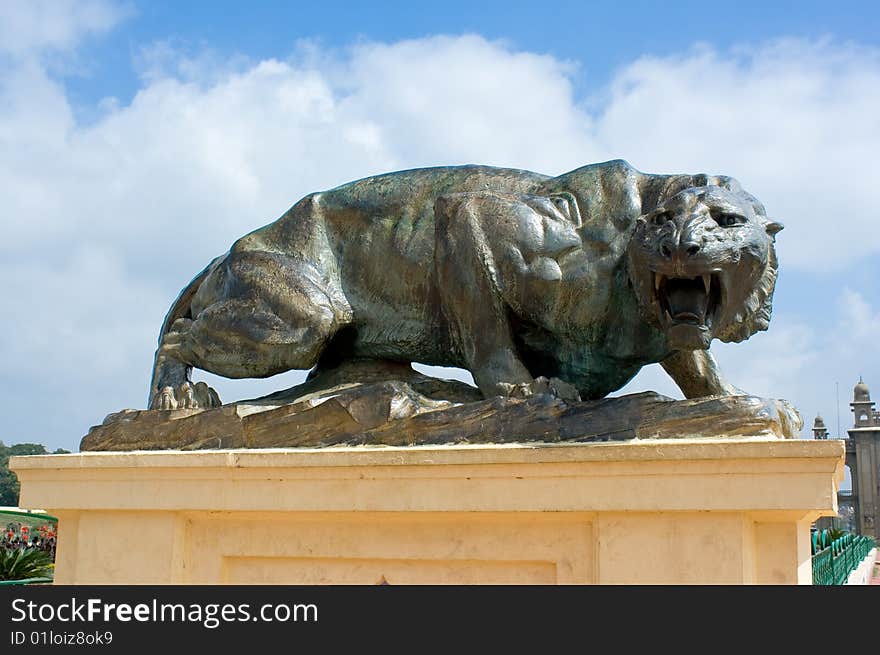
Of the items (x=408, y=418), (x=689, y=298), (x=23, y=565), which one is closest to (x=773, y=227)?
(x=689, y=298)

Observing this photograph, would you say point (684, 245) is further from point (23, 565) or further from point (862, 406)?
point (862, 406)

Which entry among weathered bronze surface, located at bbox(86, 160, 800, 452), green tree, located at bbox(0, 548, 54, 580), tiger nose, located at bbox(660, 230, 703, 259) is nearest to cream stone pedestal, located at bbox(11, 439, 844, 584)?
weathered bronze surface, located at bbox(86, 160, 800, 452)

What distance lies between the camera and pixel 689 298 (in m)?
4.13

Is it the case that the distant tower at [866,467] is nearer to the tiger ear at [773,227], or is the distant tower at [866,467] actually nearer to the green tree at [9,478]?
the green tree at [9,478]

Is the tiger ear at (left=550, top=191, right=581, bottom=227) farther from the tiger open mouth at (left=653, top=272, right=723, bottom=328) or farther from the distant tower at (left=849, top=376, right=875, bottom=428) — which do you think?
the distant tower at (left=849, top=376, right=875, bottom=428)

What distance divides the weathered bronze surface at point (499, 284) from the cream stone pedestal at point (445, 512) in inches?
17.9

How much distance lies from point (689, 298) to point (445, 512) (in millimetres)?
1426

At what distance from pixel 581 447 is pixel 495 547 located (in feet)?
1.91

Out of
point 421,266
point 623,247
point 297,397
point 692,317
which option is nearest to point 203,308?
point 297,397

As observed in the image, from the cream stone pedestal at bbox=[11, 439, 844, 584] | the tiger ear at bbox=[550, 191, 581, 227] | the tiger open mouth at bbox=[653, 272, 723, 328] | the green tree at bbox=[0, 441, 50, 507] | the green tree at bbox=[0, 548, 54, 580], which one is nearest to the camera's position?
the cream stone pedestal at bbox=[11, 439, 844, 584]

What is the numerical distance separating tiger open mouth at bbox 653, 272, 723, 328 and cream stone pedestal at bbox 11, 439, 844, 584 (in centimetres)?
64

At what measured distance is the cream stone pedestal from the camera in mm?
3561

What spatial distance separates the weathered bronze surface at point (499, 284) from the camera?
4.11 m

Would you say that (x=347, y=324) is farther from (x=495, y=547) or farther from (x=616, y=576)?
(x=616, y=576)
